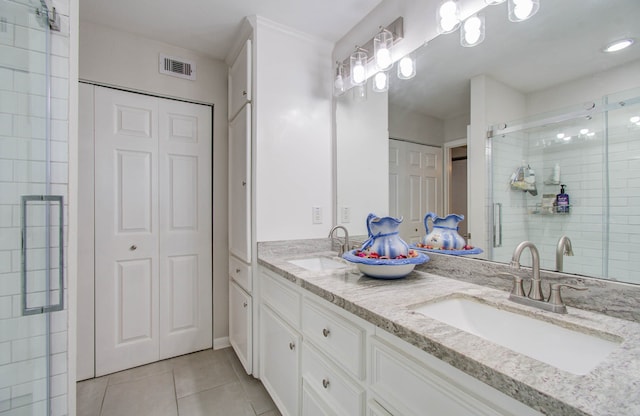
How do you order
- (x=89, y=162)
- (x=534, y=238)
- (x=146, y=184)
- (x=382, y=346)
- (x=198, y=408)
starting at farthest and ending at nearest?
(x=146, y=184) → (x=89, y=162) → (x=198, y=408) → (x=534, y=238) → (x=382, y=346)

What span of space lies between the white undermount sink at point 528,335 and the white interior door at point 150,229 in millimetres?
1926

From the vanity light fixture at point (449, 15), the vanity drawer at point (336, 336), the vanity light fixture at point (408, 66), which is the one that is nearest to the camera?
the vanity drawer at point (336, 336)

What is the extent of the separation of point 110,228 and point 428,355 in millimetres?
2202

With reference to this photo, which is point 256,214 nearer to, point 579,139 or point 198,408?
point 198,408

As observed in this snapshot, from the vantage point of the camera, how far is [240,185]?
2.03 m

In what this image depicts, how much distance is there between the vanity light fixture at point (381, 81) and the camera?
1697 millimetres

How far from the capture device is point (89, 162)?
1946 millimetres

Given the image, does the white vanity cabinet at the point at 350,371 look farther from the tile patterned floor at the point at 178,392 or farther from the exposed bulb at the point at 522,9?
the exposed bulb at the point at 522,9

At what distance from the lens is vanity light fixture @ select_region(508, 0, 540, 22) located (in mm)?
1013

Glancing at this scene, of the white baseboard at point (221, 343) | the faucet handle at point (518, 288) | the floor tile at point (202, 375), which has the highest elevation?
the faucet handle at point (518, 288)

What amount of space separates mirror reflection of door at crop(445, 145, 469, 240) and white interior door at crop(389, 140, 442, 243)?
2.7 inches

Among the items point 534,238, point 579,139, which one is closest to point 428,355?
point 534,238

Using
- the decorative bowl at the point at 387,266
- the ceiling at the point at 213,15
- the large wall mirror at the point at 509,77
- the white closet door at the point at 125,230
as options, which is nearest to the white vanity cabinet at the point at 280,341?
the decorative bowl at the point at 387,266

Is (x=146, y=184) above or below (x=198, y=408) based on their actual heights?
above
